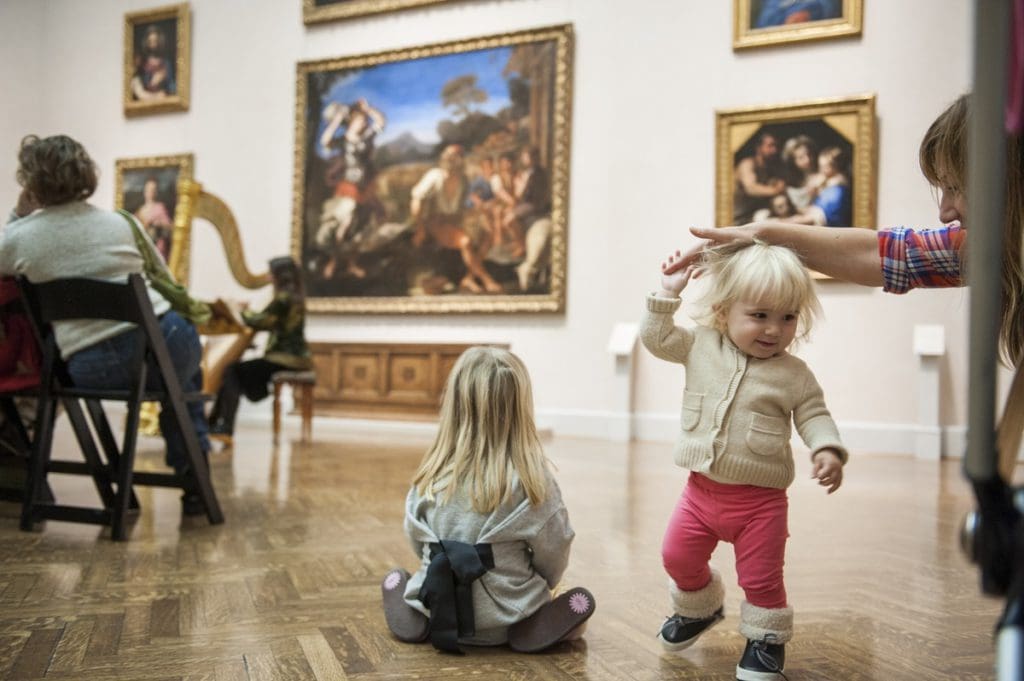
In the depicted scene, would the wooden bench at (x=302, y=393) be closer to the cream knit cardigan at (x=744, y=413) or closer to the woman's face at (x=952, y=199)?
the cream knit cardigan at (x=744, y=413)

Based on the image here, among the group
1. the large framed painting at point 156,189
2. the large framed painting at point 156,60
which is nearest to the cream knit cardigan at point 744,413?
the large framed painting at point 156,189

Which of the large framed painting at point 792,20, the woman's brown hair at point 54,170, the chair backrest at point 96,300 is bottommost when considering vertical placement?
the chair backrest at point 96,300

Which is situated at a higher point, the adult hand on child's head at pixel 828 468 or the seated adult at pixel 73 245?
the seated adult at pixel 73 245

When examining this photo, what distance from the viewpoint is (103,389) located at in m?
4.04

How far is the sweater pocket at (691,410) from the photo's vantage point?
→ 2271 millimetres

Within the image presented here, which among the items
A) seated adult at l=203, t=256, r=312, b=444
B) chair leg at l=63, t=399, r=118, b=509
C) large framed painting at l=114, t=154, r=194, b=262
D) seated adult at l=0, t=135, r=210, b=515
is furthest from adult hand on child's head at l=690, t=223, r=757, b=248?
large framed painting at l=114, t=154, r=194, b=262

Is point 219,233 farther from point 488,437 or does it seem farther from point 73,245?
point 488,437

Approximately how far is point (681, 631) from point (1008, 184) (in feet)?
4.50

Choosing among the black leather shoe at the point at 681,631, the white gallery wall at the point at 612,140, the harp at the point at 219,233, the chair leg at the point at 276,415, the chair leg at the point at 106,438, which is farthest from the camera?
the white gallery wall at the point at 612,140

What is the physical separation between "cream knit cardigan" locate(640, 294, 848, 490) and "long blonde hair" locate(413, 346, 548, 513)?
0.43m

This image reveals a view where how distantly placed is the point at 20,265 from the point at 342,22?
8717mm

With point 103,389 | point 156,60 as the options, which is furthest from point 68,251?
point 156,60

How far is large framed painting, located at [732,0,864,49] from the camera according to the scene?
30.2 ft

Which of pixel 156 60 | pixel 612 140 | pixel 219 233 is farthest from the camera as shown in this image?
pixel 156 60
